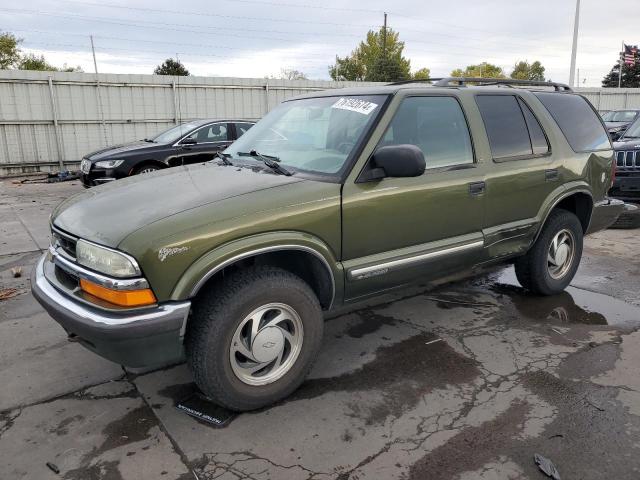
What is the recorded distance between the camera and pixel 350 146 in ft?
10.9

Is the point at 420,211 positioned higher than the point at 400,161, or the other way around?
the point at 400,161

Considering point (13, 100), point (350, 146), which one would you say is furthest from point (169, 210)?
point (13, 100)

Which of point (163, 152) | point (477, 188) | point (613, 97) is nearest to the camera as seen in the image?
point (477, 188)

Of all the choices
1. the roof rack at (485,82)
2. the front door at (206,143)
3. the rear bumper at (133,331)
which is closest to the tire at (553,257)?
the roof rack at (485,82)

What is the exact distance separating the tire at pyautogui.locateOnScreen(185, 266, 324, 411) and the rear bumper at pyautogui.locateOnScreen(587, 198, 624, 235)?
11.0ft

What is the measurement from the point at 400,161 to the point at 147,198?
1.53 meters

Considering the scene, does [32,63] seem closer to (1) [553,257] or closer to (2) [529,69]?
(1) [553,257]

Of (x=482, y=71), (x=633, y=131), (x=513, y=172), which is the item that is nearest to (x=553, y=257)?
(x=513, y=172)

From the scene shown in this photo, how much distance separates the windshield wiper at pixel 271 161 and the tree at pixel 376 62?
48676 mm

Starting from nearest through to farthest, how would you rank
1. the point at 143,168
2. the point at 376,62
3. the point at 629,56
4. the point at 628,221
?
the point at 628,221 → the point at 143,168 → the point at 629,56 → the point at 376,62

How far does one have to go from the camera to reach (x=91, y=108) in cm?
1547

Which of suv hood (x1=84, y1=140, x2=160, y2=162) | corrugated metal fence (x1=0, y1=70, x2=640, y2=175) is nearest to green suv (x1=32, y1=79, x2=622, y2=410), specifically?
suv hood (x1=84, y1=140, x2=160, y2=162)

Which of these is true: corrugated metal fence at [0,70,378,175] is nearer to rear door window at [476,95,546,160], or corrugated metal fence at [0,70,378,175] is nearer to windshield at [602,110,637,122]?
windshield at [602,110,637,122]

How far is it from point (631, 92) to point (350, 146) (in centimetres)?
2888
